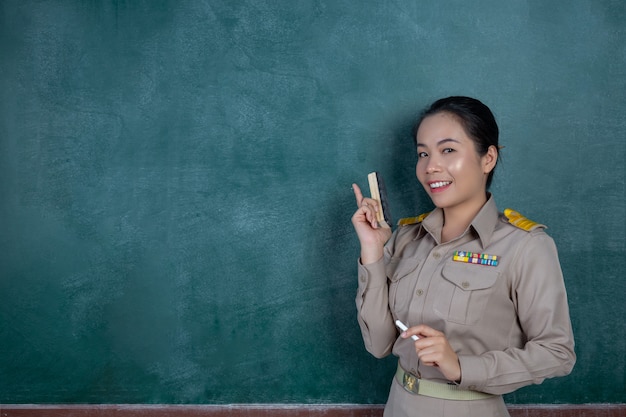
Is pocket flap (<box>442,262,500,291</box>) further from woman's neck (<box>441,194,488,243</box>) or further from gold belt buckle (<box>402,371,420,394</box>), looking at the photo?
gold belt buckle (<box>402,371,420,394</box>)

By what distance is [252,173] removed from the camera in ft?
6.93

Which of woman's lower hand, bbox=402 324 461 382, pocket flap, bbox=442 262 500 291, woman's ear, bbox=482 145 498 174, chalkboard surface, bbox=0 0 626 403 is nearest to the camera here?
woman's lower hand, bbox=402 324 461 382

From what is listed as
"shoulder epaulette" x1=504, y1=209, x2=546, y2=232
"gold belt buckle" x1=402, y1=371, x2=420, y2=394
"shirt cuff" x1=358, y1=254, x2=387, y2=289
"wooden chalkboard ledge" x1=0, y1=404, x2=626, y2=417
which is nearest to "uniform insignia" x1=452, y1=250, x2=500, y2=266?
"shoulder epaulette" x1=504, y1=209, x2=546, y2=232

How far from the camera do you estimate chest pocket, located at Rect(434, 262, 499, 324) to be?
1.42 metres

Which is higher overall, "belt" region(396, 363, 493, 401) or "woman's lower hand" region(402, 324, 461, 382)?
"woman's lower hand" region(402, 324, 461, 382)

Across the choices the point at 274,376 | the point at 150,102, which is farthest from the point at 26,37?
the point at 274,376

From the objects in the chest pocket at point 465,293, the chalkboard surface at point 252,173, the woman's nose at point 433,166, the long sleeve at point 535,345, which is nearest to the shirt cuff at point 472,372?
the long sleeve at point 535,345

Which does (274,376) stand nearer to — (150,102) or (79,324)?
(79,324)

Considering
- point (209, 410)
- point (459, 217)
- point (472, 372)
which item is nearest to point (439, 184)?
point (459, 217)

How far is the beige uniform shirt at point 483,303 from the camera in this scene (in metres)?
1.33

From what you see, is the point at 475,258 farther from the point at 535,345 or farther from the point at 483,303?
the point at 535,345

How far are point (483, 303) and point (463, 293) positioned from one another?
5 centimetres

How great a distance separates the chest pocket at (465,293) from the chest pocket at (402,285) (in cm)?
10

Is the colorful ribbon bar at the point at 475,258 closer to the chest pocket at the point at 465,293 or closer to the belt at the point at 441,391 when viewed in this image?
the chest pocket at the point at 465,293
